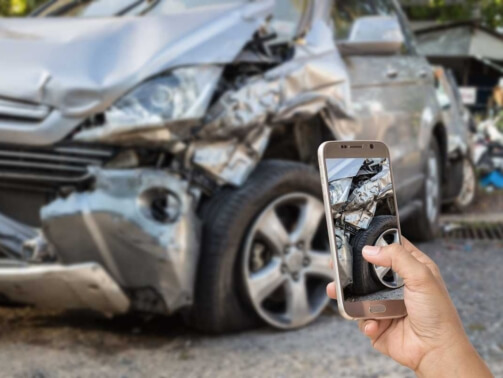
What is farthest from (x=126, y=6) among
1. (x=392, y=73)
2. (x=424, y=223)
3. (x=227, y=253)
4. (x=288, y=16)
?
(x=424, y=223)

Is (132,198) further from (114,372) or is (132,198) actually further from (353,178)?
(353,178)

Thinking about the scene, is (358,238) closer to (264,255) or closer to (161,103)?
(161,103)

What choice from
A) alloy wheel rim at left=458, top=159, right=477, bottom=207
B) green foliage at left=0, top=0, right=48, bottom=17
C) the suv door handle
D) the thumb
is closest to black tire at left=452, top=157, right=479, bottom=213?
alloy wheel rim at left=458, top=159, right=477, bottom=207

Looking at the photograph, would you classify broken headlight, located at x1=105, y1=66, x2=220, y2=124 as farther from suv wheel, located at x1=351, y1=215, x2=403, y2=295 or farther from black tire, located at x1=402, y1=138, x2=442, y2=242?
black tire, located at x1=402, y1=138, x2=442, y2=242

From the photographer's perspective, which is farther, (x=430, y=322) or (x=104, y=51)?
(x=104, y=51)

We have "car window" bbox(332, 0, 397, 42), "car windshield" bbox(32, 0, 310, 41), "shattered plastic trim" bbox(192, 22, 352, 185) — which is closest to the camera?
"shattered plastic trim" bbox(192, 22, 352, 185)

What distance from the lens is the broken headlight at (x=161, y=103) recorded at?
3287 mm

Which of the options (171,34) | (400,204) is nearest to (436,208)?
(400,204)

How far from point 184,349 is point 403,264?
2.31 meters

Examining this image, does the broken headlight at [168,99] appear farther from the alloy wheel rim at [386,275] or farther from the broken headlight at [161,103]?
the alloy wheel rim at [386,275]

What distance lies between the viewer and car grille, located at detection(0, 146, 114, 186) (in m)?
3.34

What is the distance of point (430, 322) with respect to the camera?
1.42 metres

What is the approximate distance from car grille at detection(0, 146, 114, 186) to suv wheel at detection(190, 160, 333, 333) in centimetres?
54

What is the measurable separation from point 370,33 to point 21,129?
7.18ft
